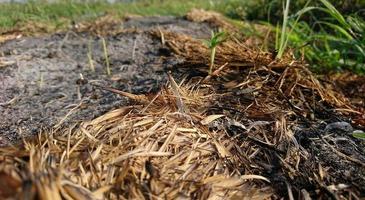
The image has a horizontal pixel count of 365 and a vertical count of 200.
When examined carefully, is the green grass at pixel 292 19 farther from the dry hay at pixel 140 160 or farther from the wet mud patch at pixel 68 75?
the dry hay at pixel 140 160

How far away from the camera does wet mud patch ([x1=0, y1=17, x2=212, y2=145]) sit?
171cm

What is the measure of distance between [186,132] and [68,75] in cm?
118

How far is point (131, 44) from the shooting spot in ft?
9.46

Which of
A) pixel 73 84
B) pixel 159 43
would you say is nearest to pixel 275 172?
pixel 73 84

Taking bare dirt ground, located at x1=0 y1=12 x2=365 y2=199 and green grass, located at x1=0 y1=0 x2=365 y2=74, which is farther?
green grass, located at x1=0 y1=0 x2=365 y2=74

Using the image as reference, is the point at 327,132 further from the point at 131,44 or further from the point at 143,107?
the point at 131,44

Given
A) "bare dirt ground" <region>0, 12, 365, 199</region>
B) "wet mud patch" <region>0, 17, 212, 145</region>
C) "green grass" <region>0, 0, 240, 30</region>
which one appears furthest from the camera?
"green grass" <region>0, 0, 240, 30</region>

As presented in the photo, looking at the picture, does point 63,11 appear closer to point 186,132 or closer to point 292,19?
point 292,19

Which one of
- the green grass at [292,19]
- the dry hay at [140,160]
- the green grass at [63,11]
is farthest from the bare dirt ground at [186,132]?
the green grass at [63,11]

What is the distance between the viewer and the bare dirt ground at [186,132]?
105 centimetres

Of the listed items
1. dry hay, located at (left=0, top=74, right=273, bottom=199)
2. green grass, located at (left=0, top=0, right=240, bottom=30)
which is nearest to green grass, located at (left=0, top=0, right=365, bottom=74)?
green grass, located at (left=0, top=0, right=240, bottom=30)

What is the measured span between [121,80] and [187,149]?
948 mm

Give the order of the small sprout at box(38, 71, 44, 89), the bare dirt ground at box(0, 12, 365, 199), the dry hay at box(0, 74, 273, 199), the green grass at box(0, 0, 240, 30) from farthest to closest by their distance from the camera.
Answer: the green grass at box(0, 0, 240, 30) → the small sprout at box(38, 71, 44, 89) → the bare dirt ground at box(0, 12, 365, 199) → the dry hay at box(0, 74, 273, 199)

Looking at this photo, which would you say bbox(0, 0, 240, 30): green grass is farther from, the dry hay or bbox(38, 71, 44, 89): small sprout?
the dry hay
